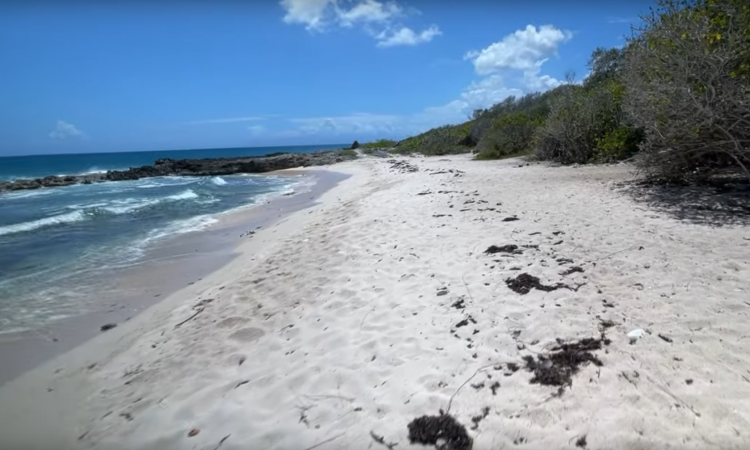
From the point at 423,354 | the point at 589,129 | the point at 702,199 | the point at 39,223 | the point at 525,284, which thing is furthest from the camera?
the point at 589,129

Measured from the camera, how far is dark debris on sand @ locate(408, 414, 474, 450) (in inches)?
94.3

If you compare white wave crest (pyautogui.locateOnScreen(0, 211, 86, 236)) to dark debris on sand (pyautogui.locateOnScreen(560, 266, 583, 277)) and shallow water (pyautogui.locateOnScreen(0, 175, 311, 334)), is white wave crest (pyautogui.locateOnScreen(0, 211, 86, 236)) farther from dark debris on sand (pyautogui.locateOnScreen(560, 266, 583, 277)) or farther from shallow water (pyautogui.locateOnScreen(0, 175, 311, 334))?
dark debris on sand (pyautogui.locateOnScreen(560, 266, 583, 277))

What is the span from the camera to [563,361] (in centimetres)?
292

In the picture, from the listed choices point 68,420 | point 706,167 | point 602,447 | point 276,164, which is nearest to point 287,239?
point 68,420

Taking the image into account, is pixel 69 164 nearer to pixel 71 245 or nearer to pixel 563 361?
pixel 71 245

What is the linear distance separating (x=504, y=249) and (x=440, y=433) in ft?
11.1

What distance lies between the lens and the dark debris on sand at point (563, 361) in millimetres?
2766

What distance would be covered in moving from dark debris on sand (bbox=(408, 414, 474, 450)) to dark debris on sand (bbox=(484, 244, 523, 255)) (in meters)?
3.11

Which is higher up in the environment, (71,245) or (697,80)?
(697,80)

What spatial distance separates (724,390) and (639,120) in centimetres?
722

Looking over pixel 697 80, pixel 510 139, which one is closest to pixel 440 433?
pixel 697 80

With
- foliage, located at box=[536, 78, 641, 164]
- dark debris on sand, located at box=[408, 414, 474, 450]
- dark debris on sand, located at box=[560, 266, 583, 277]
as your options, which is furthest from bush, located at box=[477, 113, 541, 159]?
dark debris on sand, located at box=[408, 414, 474, 450]

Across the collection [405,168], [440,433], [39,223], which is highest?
[405,168]

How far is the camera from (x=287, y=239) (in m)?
8.34
